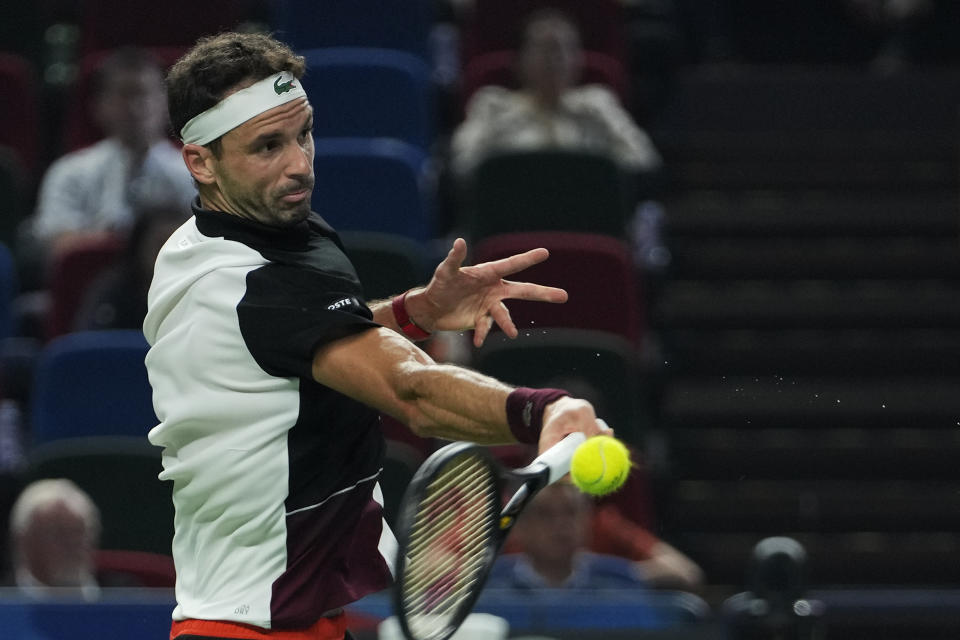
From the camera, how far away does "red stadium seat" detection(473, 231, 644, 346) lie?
6.32 m

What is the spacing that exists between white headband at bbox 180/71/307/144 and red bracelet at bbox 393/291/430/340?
1.66ft

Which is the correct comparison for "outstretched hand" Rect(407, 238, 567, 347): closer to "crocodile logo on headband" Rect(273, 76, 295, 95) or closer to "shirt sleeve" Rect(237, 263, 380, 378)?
"shirt sleeve" Rect(237, 263, 380, 378)

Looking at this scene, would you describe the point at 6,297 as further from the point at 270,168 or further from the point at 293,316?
the point at 293,316

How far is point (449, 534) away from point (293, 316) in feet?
1.31

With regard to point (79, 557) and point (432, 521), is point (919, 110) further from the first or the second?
point (432, 521)

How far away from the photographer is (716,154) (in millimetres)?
7945

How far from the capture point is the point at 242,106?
2.69 metres

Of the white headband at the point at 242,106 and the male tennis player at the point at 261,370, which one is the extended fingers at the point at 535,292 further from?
the white headband at the point at 242,106

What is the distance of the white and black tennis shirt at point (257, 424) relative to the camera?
260cm

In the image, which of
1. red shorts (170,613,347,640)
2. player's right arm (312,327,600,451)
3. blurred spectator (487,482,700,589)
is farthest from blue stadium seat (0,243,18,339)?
player's right arm (312,327,600,451)

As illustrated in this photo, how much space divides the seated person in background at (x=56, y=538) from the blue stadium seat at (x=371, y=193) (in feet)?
6.54

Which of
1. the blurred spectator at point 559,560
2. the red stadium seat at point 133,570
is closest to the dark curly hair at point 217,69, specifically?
the blurred spectator at point 559,560

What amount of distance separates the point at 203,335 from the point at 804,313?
491cm

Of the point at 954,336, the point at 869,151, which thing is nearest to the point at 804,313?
the point at 954,336
